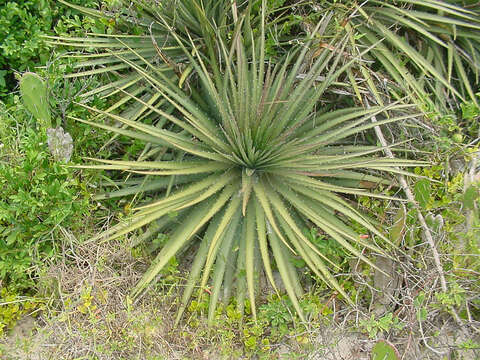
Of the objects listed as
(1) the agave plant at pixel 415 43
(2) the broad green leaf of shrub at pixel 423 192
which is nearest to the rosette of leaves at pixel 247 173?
(2) the broad green leaf of shrub at pixel 423 192

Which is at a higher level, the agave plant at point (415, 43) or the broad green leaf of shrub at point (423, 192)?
the agave plant at point (415, 43)

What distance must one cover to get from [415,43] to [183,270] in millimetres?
2165

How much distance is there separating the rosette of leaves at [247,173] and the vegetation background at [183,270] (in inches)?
5.0

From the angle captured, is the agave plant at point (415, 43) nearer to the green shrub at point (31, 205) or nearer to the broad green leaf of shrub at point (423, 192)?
the broad green leaf of shrub at point (423, 192)

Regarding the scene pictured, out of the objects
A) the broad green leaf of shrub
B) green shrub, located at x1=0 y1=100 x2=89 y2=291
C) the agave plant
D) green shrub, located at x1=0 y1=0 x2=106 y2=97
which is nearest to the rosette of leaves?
the broad green leaf of shrub

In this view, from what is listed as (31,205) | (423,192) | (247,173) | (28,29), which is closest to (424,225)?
(423,192)

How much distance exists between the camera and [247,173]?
224cm

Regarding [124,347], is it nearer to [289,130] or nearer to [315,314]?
[315,314]

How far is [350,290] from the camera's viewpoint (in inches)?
99.3

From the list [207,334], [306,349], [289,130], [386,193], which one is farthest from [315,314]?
[289,130]

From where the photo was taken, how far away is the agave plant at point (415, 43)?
8.93ft

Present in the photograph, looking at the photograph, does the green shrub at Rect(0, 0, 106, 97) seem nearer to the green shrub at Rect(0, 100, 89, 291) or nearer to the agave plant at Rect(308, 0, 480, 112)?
the green shrub at Rect(0, 100, 89, 291)

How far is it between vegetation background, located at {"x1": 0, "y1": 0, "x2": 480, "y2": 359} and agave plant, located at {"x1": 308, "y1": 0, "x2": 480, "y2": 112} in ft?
0.15

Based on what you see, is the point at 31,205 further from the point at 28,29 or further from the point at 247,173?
the point at 28,29
